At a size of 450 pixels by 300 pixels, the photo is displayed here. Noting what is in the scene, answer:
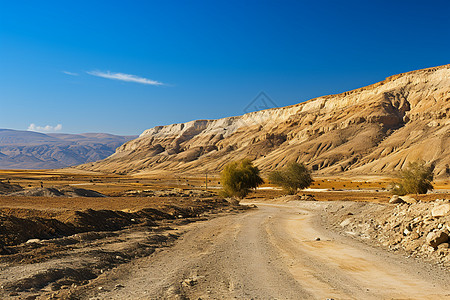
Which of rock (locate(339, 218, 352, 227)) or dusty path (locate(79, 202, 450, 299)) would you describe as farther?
rock (locate(339, 218, 352, 227))

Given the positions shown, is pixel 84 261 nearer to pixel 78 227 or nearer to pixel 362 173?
pixel 78 227

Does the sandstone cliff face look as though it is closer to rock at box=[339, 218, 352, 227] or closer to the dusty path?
rock at box=[339, 218, 352, 227]

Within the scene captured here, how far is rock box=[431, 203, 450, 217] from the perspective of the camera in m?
16.2

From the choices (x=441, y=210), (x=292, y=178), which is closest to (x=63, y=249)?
(x=441, y=210)

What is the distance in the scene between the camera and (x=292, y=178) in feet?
241

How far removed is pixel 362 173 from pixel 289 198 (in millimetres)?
83417

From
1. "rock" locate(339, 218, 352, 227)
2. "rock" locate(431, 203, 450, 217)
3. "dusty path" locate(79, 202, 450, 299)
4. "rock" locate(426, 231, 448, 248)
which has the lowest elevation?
"rock" locate(339, 218, 352, 227)

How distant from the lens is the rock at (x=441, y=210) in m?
16.2

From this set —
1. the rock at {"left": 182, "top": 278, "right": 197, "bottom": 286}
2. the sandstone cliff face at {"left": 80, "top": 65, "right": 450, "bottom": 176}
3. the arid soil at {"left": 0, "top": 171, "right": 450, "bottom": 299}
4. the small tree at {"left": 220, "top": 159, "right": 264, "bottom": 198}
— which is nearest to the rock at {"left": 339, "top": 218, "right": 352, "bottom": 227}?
the arid soil at {"left": 0, "top": 171, "right": 450, "bottom": 299}

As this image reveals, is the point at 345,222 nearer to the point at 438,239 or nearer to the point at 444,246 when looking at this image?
the point at 438,239

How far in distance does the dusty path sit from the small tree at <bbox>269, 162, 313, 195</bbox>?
2174 inches

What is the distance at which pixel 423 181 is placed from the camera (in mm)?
56656

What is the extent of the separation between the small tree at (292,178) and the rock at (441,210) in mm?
55978

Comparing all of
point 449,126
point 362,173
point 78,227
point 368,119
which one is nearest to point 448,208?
point 78,227
